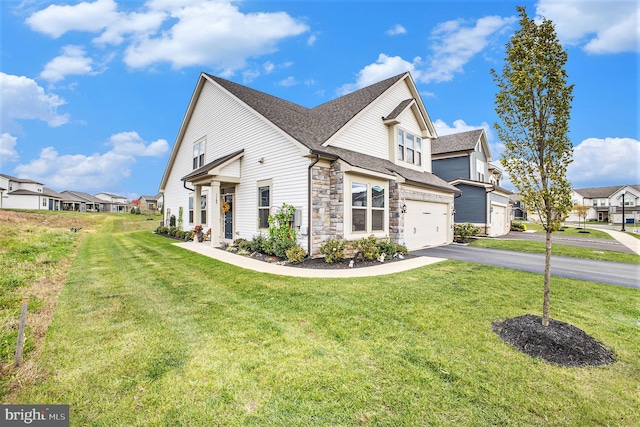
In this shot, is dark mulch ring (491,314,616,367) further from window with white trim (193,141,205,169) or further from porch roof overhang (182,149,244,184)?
window with white trim (193,141,205,169)

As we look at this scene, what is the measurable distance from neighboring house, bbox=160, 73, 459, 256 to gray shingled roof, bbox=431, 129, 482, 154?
6447mm

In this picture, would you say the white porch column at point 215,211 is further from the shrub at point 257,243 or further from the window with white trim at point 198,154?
the window with white trim at point 198,154

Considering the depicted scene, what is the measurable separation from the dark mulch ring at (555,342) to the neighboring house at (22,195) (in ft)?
228

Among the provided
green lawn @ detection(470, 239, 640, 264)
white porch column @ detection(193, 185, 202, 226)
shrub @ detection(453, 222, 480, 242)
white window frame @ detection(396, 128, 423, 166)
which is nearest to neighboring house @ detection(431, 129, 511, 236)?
shrub @ detection(453, 222, 480, 242)

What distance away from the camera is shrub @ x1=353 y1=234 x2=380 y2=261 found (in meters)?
9.59

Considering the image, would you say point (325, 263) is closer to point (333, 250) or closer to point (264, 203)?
point (333, 250)

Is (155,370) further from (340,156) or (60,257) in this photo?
(60,257)

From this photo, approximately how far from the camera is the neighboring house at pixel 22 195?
158ft

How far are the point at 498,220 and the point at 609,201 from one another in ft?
202

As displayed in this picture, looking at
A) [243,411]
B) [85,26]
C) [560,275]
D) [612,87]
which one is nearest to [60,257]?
[85,26]

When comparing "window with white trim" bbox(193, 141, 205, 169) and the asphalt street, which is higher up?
"window with white trim" bbox(193, 141, 205, 169)

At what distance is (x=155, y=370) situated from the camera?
2961mm

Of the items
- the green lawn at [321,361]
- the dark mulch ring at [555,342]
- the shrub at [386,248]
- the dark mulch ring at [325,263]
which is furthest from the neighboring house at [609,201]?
the green lawn at [321,361]

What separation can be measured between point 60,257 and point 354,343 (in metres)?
11.6
